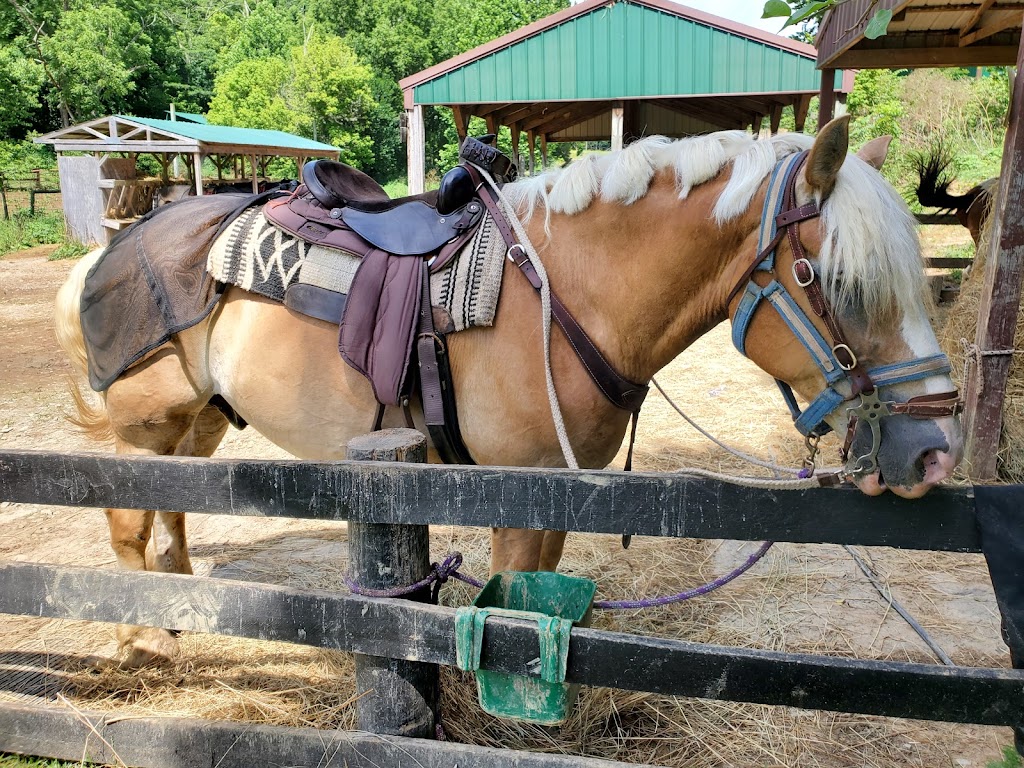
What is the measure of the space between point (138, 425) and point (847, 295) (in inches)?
98.8

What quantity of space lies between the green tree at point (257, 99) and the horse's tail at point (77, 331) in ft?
99.2

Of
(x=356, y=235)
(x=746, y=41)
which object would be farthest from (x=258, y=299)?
(x=746, y=41)

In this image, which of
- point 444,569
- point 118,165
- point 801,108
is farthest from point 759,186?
point 118,165

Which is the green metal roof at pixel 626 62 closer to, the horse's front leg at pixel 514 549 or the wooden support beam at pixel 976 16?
the wooden support beam at pixel 976 16

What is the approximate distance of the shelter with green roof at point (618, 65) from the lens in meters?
11.4

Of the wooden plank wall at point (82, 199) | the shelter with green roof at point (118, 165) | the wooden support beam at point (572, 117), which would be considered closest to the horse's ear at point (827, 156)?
the wooden support beam at point (572, 117)

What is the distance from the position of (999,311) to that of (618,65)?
366 inches

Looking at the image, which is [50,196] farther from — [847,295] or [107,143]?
[847,295]

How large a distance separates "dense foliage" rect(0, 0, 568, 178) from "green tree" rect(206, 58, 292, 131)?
52mm

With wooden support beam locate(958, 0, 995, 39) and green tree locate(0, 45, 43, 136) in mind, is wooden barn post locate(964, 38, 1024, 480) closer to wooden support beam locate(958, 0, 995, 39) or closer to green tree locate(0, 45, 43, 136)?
wooden support beam locate(958, 0, 995, 39)

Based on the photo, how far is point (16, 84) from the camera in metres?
25.8

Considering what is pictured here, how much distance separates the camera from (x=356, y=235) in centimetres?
252

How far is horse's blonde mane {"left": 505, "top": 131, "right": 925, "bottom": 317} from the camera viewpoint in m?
1.69

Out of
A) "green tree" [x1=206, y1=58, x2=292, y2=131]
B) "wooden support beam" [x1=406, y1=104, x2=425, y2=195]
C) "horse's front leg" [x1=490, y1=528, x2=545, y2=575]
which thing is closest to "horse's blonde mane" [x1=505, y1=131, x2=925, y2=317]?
"horse's front leg" [x1=490, y1=528, x2=545, y2=575]
